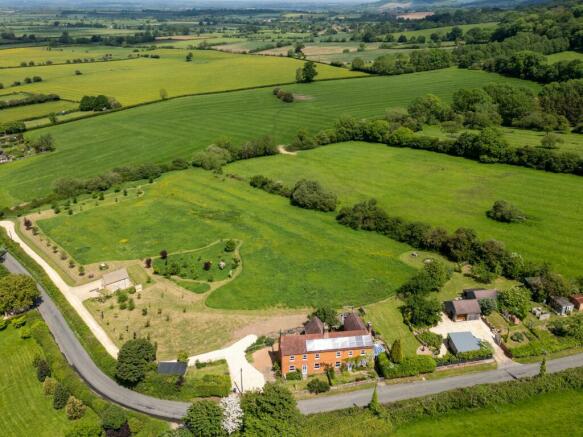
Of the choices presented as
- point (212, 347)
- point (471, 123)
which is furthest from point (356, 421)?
point (471, 123)

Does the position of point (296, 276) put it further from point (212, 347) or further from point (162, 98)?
point (162, 98)

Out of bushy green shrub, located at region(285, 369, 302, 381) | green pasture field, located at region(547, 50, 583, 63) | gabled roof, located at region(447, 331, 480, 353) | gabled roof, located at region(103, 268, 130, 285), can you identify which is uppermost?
green pasture field, located at region(547, 50, 583, 63)

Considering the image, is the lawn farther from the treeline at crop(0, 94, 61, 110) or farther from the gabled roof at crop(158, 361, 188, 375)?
the treeline at crop(0, 94, 61, 110)

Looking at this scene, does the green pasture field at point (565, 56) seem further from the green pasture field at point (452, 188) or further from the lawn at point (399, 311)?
the lawn at point (399, 311)

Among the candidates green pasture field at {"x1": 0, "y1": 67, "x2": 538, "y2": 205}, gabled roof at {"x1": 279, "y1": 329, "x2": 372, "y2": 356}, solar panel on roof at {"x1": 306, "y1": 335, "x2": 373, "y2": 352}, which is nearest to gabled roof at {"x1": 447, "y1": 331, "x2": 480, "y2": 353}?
solar panel on roof at {"x1": 306, "y1": 335, "x2": 373, "y2": 352}

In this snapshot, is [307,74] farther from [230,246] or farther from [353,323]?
[353,323]

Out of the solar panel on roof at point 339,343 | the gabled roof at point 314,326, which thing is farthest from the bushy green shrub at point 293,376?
the gabled roof at point 314,326
